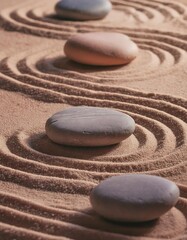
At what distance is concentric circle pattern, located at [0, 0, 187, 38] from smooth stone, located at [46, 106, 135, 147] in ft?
3.22

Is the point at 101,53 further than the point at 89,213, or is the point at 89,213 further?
the point at 101,53

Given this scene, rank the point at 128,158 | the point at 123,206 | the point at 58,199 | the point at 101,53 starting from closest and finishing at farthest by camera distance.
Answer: the point at 123,206 < the point at 58,199 < the point at 128,158 < the point at 101,53

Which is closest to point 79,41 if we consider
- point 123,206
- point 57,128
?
point 57,128

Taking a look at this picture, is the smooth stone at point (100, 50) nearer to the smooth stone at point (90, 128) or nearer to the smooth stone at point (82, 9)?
the smooth stone at point (82, 9)

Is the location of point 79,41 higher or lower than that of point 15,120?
higher

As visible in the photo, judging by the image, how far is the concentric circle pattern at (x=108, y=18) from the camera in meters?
2.97

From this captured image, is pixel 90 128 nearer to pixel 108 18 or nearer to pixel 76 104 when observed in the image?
pixel 76 104

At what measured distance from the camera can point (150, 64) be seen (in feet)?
8.51

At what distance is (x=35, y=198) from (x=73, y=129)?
267 millimetres

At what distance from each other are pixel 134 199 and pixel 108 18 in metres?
1.69

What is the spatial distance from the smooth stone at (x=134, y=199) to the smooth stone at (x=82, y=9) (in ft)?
5.07

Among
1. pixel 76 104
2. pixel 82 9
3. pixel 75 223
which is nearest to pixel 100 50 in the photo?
pixel 76 104

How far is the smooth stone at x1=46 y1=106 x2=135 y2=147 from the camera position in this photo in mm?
1930

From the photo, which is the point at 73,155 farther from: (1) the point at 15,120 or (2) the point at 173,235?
(2) the point at 173,235
